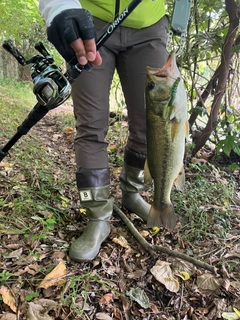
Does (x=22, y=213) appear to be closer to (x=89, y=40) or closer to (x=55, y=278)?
(x=55, y=278)

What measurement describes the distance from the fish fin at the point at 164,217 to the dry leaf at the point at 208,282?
371mm

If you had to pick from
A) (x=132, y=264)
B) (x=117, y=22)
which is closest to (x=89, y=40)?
(x=117, y=22)

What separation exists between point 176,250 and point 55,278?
94 centimetres

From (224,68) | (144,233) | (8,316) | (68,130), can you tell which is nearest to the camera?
(8,316)

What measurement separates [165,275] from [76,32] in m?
1.53

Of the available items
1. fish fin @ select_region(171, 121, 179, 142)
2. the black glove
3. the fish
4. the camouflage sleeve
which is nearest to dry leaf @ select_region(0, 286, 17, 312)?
the fish

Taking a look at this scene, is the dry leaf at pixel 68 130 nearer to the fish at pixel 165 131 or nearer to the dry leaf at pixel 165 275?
the fish at pixel 165 131

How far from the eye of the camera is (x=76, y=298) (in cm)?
181

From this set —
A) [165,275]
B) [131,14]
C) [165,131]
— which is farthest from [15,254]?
[131,14]

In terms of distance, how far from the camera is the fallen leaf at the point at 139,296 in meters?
1.88

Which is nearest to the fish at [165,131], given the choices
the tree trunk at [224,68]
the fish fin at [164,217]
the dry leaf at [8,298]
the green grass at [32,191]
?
the fish fin at [164,217]

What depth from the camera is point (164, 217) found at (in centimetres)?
217

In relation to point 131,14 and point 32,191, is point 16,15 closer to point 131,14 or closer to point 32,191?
point 32,191

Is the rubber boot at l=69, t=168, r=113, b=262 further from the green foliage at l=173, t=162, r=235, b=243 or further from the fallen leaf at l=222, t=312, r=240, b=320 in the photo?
the fallen leaf at l=222, t=312, r=240, b=320
